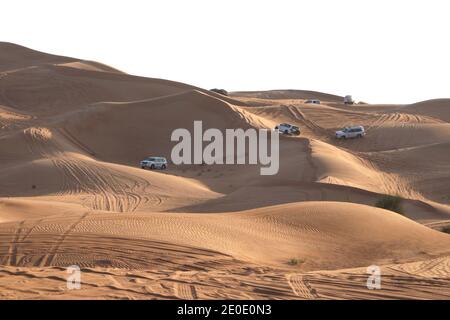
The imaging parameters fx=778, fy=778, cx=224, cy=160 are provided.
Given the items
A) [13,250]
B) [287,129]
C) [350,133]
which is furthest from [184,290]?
[350,133]

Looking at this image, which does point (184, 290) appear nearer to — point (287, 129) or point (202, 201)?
point (202, 201)

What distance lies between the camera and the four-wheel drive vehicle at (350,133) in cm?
5816

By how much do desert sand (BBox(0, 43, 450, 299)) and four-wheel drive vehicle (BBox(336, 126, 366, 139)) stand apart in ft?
2.02

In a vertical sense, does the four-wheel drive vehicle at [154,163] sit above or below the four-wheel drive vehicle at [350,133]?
below

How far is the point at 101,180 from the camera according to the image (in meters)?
39.3

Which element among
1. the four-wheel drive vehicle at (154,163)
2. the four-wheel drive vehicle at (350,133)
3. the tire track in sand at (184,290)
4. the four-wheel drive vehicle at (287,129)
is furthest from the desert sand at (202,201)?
the four-wheel drive vehicle at (287,129)

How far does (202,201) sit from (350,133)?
2634 cm

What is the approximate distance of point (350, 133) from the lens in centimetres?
5825

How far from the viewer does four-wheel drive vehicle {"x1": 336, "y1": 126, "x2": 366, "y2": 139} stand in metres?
58.2

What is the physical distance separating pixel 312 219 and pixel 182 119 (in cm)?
3394

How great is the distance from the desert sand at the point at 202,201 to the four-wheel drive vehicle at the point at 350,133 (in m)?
0.62

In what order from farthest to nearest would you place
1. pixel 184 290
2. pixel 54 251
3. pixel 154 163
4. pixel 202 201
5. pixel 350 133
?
pixel 350 133, pixel 154 163, pixel 202 201, pixel 54 251, pixel 184 290

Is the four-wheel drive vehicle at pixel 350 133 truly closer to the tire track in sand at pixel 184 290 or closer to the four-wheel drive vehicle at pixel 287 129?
the four-wheel drive vehicle at pixel 287 129
